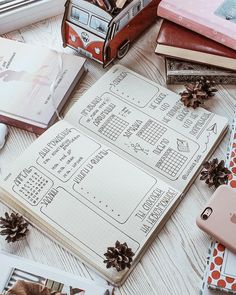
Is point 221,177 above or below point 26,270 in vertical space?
above

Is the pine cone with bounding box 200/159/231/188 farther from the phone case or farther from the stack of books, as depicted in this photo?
the stack of books

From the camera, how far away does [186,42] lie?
0.90 metres

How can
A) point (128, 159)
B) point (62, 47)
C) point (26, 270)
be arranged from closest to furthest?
point (26, 270) < point (128, 159) < point (62, 47)

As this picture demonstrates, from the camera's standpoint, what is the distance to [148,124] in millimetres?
848

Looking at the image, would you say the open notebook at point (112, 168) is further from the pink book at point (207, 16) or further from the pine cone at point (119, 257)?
the pink book at point (207, 16)

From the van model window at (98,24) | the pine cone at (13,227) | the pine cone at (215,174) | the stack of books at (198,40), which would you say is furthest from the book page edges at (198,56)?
the pine cone at (13,227)

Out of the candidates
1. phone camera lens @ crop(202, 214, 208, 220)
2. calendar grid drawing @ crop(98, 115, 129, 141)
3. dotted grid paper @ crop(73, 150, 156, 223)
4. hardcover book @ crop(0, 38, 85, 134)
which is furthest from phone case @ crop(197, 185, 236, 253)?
hardcover book @ crop(0, 38, 85, 134)

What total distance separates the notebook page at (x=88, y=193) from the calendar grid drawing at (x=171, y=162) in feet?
0.09

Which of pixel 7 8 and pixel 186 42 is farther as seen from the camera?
pixel 7 8

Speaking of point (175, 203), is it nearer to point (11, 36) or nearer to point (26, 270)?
point (26, 270)

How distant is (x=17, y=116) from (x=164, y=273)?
0.39m

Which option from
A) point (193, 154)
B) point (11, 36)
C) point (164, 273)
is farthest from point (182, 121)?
point (11, 36)

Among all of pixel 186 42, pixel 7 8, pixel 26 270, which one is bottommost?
pixel 26 270

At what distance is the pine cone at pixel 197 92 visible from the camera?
86cm
